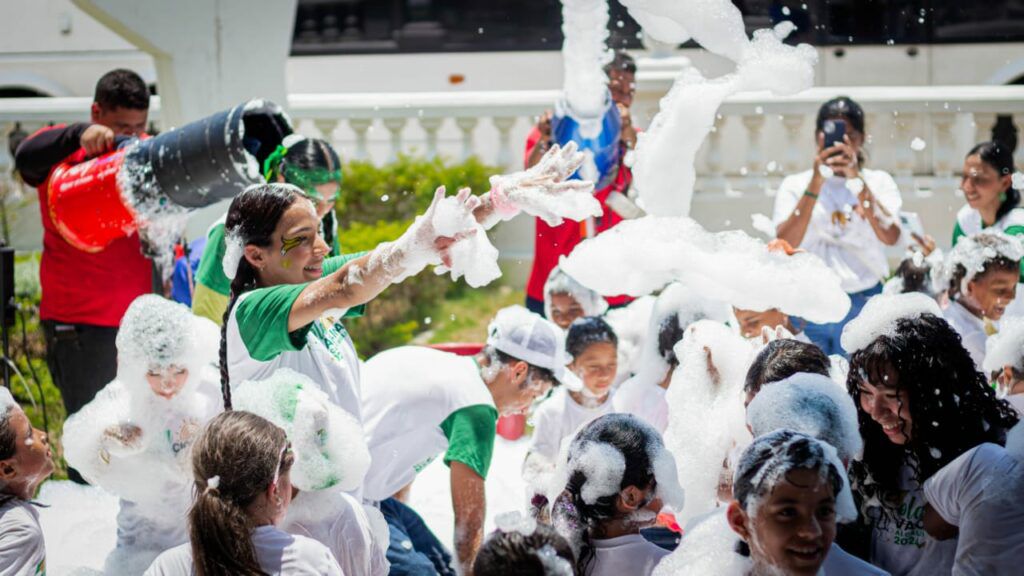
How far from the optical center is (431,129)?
959 centimetres

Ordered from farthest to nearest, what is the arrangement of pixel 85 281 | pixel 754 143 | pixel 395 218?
pixel 395 218 < pixel 754 143 < pixel 85 281

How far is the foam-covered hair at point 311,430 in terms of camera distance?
10.1ft

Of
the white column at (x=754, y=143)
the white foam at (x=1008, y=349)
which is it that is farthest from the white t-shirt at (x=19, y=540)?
the white column at (x=754, y=143)

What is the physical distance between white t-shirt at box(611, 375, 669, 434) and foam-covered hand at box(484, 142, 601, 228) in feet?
4.36

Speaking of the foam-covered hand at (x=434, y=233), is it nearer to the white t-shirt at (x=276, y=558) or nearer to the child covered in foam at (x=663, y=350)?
the white t-shirt at (x=276, y=558)

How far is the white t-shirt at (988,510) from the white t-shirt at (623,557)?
69 centimetres

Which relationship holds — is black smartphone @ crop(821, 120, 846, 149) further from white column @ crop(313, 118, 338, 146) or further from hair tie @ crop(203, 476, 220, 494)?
white column @ crop(313, 118, 338, 146)

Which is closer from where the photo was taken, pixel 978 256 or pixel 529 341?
pixel 529 341

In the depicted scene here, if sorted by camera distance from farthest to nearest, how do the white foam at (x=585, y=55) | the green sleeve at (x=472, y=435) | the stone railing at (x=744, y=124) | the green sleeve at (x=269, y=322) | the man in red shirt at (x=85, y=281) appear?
1. the stone railing at (x=744, y=124)
2. the white foam at (x=585, y=55)
3. the man in red shirt at (x=85, y=281)
4. the green sleeve at (x=472, y=435)
5. the green sleeve at (x=269, y=322)

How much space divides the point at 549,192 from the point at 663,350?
1483mm

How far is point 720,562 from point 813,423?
0.46 m

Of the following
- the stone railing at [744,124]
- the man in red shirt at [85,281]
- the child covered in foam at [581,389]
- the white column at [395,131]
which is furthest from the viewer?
the white column at [395,131]

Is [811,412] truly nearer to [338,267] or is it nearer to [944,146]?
[338,267]

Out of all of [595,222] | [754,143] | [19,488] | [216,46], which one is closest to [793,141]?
[754,143]
